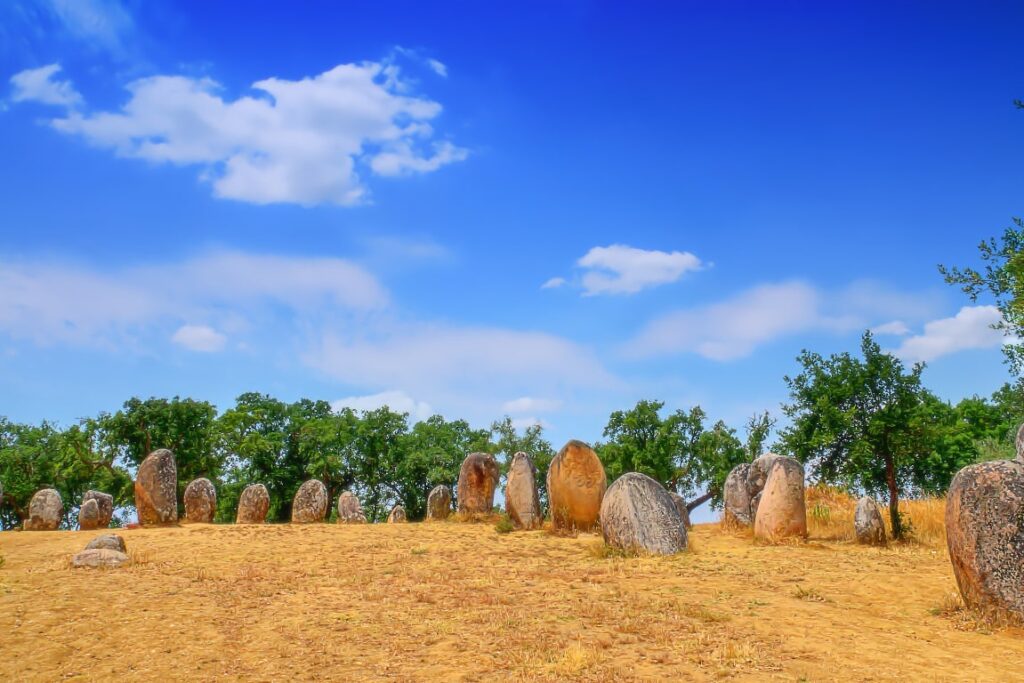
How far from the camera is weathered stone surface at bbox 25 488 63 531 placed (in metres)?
27.5

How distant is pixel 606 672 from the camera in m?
7.59

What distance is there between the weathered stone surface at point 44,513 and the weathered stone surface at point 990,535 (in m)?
29.8

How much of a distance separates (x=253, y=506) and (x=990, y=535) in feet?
79.4

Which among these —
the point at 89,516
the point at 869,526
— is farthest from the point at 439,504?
the point at 869,526

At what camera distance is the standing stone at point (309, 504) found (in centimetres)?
2816

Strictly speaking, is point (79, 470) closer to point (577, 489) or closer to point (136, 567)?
point (136, 567)

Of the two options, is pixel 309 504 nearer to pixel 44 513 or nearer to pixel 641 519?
pixel 44 513

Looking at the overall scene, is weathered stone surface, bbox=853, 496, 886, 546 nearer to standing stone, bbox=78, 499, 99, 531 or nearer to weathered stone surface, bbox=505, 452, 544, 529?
weathered stone surface, bbox=505, 452, 544, 529

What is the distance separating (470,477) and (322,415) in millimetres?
19598

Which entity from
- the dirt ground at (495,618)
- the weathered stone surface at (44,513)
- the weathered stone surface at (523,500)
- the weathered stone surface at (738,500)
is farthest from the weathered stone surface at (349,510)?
the weathered stone surface at (738,500)

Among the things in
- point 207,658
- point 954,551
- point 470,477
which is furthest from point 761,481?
point 207,658

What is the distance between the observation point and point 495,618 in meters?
10.0

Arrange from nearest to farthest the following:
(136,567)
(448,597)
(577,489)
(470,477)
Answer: (448,597)
(136,567)
(577,489)
(470,477)

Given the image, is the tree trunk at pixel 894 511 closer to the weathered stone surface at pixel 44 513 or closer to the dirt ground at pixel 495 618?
the dirt ground at pixel 495 618
